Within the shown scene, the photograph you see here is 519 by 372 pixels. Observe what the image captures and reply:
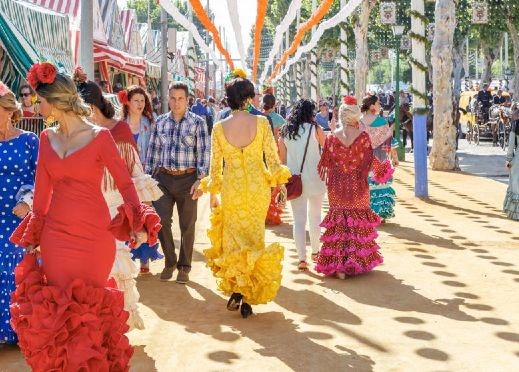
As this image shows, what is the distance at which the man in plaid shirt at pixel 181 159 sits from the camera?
7.88m

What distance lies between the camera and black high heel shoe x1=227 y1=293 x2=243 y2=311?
6624 mm

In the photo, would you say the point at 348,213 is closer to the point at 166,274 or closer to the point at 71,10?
the point at 166,274

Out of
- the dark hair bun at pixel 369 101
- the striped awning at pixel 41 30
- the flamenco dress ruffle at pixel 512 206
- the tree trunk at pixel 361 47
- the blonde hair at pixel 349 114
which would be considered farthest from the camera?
the tree trunk at pixel 361 47

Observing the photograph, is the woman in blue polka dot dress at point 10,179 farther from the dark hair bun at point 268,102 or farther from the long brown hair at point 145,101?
the dark hair bun at point 268,102

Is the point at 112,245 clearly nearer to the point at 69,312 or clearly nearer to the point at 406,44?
the point at 69,312

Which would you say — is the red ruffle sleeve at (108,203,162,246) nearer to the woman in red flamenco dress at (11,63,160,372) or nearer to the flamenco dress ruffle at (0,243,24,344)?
the woman in red flamenco dress at (11,63,160,372)

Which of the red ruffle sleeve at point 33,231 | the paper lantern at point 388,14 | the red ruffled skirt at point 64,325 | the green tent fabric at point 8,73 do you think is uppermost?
the paper lantern at point 388,14

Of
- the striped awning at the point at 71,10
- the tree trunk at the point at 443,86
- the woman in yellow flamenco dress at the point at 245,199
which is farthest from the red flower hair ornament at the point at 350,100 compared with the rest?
the striped awning at the point at 71,10

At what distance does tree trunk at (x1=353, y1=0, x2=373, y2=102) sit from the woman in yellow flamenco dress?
84.2ft

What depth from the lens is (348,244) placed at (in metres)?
8.16

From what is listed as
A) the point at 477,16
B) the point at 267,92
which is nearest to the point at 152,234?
the point at 267,92

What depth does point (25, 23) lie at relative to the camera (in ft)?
48.3

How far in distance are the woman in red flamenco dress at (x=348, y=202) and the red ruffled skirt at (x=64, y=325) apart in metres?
4.22

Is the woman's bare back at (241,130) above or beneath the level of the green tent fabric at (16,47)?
beneath
